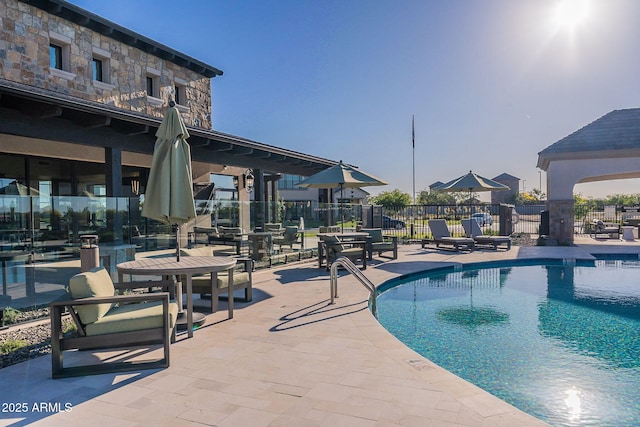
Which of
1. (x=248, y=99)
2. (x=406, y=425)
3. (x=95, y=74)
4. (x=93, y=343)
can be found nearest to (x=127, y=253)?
(x=93, y=343)

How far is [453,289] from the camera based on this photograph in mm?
8508

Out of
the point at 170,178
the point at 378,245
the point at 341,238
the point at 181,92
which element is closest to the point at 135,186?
the point at 181,92

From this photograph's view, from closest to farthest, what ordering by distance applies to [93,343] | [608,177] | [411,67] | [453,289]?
[93,343] < [453,289] < [411,67] < [608,177]

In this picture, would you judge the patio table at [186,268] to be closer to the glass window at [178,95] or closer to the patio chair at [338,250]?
the patio chair at [338,250]

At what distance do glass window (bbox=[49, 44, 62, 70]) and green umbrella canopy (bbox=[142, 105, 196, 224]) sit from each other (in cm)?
1045

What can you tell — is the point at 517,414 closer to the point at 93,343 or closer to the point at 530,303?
the point at 93,343

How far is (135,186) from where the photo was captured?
15633mm

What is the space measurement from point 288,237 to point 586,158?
12133mm

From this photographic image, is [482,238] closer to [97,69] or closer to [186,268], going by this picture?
[186,268]

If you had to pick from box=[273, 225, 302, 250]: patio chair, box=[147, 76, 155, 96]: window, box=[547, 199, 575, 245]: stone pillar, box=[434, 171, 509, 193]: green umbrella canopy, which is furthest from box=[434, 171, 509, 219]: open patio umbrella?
box=[147, 76, 155, 96]: window

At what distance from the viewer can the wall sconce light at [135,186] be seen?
15518mm

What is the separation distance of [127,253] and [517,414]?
659 centimetres

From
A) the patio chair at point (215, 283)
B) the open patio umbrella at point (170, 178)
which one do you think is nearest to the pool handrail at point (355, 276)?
the patio chair at point (215, 283)

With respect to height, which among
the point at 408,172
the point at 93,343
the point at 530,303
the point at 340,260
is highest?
the point at 408,172
